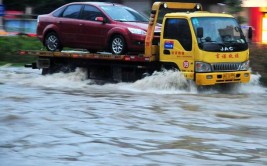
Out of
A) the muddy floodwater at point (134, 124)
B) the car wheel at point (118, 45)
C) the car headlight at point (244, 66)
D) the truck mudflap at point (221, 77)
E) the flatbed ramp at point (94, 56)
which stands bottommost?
the muddy floodwater at point (134, 124)

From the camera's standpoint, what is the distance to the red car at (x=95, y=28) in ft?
48.4

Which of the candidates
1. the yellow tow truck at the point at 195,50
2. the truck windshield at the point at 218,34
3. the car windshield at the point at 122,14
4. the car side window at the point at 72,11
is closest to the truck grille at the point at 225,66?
the yellow tow truck at the point at 195,50

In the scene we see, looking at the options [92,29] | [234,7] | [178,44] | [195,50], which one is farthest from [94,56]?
[234,7]

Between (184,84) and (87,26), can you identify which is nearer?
(184,84)

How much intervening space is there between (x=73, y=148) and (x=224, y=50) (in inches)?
276

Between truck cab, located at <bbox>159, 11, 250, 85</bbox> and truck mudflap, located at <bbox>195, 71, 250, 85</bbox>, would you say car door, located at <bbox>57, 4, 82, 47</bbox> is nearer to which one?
truck cab, located at <bbox>159, 11, 250, 85</bbox>

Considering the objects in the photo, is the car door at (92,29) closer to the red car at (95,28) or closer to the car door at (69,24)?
the red car at (95,28)

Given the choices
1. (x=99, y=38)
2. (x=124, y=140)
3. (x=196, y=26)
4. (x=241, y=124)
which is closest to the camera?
(x=124, y=140)

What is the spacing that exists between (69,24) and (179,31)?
3582mm

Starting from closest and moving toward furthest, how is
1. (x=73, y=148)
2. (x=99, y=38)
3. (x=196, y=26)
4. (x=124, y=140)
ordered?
(x=73, y=148) → (x=124, y=140) → (x=196, y=26) → (x=99, y=38)

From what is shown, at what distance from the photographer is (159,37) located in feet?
47.9

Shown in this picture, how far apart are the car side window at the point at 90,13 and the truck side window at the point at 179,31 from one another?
6.85ft

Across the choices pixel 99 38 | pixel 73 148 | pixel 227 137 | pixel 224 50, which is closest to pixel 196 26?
pixel 224 50

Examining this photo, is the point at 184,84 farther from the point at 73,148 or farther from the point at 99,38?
the point at 73,148
